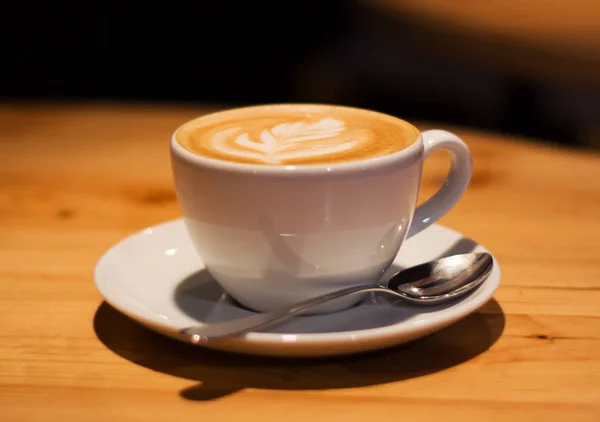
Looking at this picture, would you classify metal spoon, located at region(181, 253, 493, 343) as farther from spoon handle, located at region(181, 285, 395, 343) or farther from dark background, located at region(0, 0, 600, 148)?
dark background, located at region(0, 0, 600, 148)

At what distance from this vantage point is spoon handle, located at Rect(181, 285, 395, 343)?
0.52m

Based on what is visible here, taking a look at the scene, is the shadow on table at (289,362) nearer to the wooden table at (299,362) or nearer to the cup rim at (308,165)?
the wooden table at (299,362)

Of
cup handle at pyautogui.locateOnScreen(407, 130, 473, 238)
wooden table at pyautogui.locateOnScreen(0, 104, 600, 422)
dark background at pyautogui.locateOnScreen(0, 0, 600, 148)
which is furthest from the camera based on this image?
dark background at pyautogui.locateOnScreen(0, 0, 600, 148)

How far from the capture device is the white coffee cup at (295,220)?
1.83ft

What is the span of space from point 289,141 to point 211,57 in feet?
6.95

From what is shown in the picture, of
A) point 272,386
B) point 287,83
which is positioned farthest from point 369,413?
point 287,83

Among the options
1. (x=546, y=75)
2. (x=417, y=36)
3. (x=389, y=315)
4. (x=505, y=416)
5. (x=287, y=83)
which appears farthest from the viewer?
(x=287, y=83)

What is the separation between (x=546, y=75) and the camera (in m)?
1.82

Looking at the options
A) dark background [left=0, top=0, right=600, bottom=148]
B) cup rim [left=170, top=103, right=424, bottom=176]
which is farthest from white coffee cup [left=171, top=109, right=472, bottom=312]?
dark background [left=0, top=0, right=600, bottom=148]

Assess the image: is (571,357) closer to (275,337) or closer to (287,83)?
(275,337)

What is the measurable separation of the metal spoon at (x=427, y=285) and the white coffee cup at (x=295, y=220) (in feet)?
0.07

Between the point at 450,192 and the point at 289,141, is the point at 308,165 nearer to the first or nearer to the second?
the point at 289,141

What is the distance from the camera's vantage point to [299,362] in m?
0.55

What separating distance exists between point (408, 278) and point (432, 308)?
0.03 m
